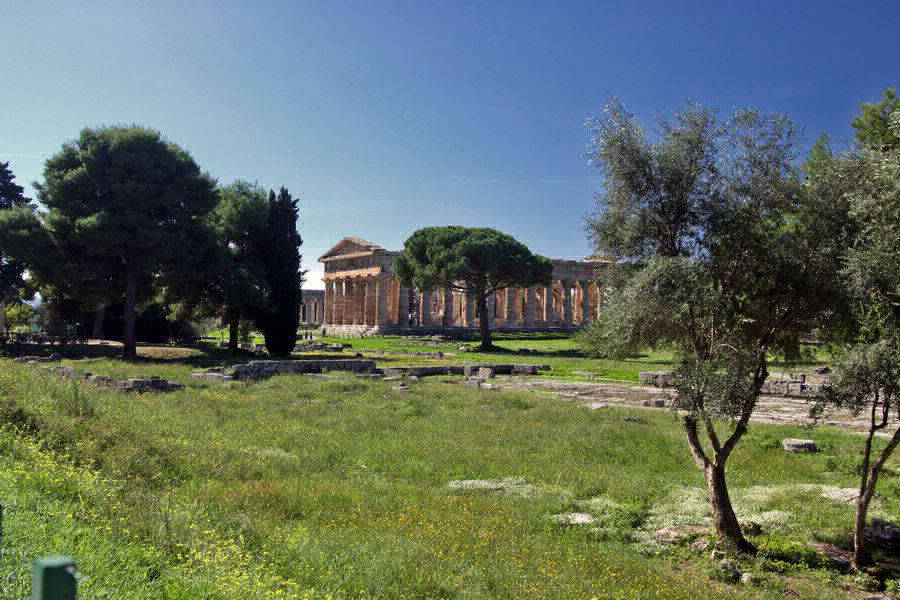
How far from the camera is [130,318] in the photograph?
3244 cm

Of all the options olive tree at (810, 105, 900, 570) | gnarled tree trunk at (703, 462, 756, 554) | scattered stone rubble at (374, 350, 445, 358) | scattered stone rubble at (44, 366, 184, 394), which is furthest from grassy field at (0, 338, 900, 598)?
scattered stone rubble at (374, 350, 445, 358)

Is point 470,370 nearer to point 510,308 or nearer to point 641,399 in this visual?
point 641,399

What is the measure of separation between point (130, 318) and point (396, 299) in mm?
51014

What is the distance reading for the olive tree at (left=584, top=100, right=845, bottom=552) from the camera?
854 centimetres

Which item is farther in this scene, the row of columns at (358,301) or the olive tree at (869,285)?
the row of columns at (358,301)

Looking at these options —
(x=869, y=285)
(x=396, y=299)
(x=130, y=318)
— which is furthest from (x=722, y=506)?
(x=396, y=299)

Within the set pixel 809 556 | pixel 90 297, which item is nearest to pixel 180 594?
pixel 809 556

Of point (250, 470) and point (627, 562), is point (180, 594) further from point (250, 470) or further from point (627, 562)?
point (250, 470)

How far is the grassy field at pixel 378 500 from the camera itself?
559 cm

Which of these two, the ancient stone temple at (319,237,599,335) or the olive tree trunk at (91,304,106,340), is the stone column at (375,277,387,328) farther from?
the olive tree trunk at (91,304,106,340)

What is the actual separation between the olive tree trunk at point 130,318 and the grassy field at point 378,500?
15.9 meters

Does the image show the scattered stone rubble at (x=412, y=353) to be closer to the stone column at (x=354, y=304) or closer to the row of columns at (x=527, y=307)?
the row of columns at (x=527, y=307)

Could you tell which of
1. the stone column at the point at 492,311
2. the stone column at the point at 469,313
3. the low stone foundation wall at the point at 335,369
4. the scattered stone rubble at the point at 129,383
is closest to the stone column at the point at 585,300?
the stone column at the point at 492,311

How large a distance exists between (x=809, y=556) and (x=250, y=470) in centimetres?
846
